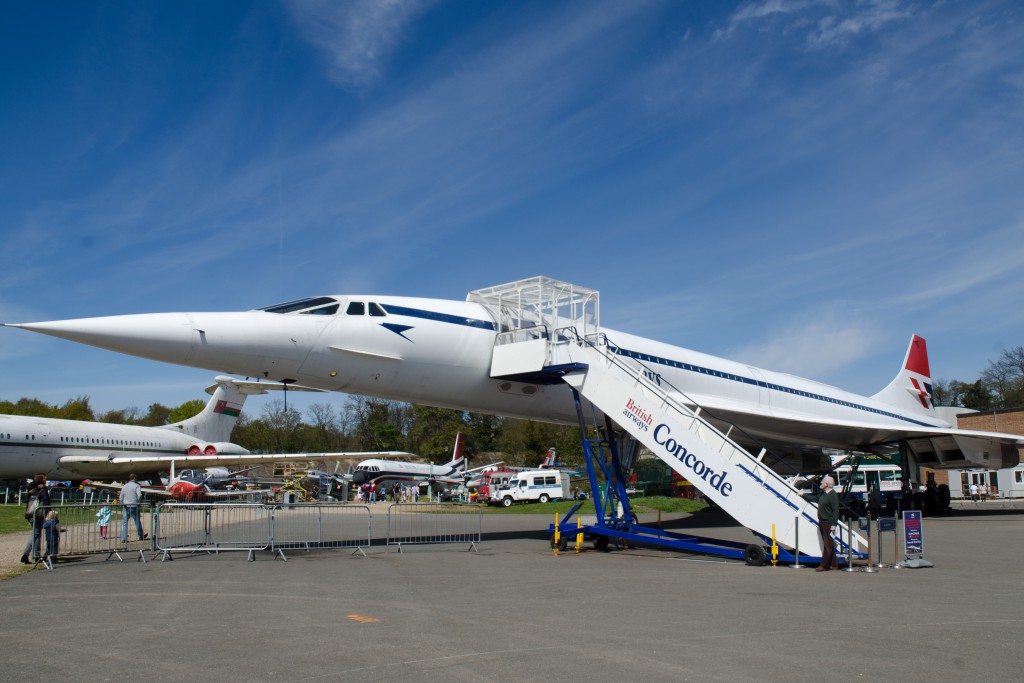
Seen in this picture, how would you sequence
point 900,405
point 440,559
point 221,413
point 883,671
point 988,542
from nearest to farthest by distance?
point 883,671 < point 440,559 < point 988,542 < point 900,405 < point 221,413

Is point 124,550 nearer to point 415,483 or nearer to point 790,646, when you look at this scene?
point 790,646

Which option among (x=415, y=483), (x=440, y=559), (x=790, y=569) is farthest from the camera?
(x=415, y=483)

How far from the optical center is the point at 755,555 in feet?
36.0

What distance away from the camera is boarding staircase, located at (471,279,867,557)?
1120 centimetres

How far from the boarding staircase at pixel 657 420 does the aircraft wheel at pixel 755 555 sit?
305 millimetres

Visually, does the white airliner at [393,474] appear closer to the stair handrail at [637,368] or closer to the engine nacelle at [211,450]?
the engine nacelle at [211,450]

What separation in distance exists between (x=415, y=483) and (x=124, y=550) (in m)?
33.6

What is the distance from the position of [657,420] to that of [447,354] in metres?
3.80

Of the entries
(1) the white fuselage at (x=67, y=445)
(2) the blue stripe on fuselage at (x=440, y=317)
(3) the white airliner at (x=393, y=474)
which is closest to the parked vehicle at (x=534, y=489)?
(3) the white airliner at (x=393, y=474)

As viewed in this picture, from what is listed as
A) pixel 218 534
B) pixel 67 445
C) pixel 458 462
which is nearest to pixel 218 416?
pixel 67 445

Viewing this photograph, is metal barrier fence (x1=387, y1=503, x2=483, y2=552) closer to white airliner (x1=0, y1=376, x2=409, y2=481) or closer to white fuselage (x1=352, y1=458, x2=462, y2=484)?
white airliner (x1=0, y1=376, x2=409, y2=481)

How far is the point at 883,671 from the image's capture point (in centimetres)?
486

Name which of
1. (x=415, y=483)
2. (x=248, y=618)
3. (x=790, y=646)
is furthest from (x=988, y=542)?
(x=415, y=483)

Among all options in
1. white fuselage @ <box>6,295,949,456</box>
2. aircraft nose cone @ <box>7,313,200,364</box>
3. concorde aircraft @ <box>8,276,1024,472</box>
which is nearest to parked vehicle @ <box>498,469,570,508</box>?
concorde aircraft @ <box>8,276,1024,472</box>
